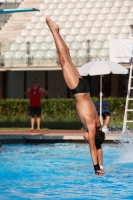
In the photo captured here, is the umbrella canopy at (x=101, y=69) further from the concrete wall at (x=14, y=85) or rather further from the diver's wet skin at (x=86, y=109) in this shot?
the diver's wet skin at (x=86, y=109)

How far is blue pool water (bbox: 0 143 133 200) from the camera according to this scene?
10484 millimetres

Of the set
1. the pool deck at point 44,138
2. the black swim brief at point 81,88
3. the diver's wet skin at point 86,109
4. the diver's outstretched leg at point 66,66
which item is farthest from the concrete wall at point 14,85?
the black swim brief at point 81,88

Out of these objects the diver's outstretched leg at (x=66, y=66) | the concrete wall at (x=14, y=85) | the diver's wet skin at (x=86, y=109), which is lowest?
the concrete wall at (x=14, y=85)

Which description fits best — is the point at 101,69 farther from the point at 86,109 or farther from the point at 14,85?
the point at 86,109

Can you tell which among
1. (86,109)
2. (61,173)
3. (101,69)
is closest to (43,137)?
(101,69)

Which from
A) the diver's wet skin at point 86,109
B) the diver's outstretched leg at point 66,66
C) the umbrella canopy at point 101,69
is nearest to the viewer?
the diver's wet skin at point 86,109

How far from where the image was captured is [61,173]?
42.6 feet

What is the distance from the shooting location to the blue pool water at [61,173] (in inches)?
413

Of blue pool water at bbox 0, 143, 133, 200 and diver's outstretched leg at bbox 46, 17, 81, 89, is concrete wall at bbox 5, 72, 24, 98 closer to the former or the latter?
blue pool water at bbox 0, 143, 133, 200

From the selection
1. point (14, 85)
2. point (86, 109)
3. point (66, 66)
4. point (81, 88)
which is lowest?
point (14, 85)

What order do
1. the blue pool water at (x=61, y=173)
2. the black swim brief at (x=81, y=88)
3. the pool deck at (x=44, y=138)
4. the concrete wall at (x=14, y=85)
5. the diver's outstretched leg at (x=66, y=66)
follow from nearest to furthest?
the black swim brief at (x=81, y=88)
the diver's outstretched leg at (x=66, y=66)
the blue pool water at (x=61, y=173)
the pool deck at (x=44, y=138)
the concrete wall at (x=14, y=85)

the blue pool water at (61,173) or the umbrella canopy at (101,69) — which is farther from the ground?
the umbrella canopy at (101,69)

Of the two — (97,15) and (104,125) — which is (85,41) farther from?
(104,125)

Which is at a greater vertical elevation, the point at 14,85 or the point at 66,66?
the point at 66,66
